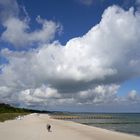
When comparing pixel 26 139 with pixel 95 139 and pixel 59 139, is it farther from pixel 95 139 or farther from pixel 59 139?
pixel 95 139

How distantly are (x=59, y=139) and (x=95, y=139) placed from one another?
5.99 meters

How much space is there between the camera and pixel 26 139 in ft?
97.0

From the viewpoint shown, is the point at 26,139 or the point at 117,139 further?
the point at 117,139

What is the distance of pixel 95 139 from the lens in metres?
37.2

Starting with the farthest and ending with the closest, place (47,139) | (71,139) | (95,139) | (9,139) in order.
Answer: (95,139) → (71,139) → (47,139) → (9,139)

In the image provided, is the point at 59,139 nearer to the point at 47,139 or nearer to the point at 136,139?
the point at 47,139

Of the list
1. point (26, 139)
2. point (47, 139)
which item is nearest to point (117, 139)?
point (47, 139)

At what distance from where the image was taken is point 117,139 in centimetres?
3722

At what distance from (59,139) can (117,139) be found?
8.19 meters

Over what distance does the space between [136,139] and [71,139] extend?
9.14 metres

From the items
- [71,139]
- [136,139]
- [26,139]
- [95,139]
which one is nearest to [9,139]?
[26,139]

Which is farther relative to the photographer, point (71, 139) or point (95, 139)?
point (95, 139)

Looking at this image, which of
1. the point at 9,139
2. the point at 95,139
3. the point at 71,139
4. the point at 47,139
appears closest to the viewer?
the point at 9,139

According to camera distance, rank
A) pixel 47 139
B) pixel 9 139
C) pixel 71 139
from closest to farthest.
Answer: pixel 9 139 < pixel 47 139 < pixel 71 139
